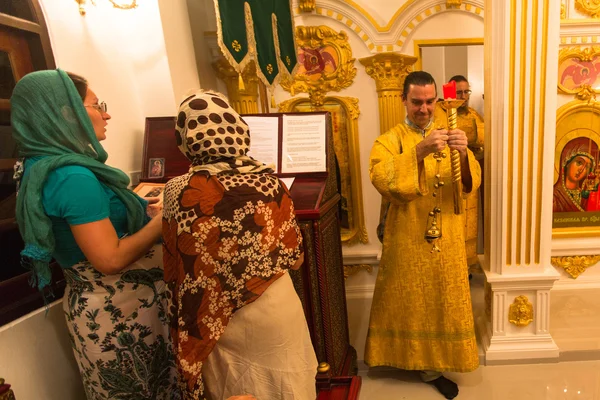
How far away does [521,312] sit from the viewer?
230cm

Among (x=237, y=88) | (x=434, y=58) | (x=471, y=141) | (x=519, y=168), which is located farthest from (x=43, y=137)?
(x=434, y=58)

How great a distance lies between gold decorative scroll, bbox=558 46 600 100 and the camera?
117 inches

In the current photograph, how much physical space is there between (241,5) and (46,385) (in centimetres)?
197

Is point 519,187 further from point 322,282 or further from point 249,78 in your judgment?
point 249,78

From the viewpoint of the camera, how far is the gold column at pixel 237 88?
9.44 ft

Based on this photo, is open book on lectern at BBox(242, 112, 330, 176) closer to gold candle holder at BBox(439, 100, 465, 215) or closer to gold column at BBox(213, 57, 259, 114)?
gold candle holder at BBox(439, 100, 465, 215)

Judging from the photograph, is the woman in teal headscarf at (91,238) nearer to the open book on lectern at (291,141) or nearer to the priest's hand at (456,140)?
the open book on lectern at (291,141)

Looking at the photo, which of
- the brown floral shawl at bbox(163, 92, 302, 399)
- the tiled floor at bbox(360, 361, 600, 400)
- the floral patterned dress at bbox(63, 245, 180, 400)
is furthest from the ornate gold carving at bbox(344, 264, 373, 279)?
the brown floral shawl at bbox(163, 92, 302, 399)

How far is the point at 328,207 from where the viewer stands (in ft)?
6.09

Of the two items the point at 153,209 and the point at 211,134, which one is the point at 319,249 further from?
the point at 211,134

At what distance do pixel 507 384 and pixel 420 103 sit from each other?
5.53 ft

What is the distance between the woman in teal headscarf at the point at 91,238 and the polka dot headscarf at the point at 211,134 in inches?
11.3

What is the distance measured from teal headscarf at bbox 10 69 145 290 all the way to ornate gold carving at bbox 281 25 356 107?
2175mm

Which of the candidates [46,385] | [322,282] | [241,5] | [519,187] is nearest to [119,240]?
[46,385]
